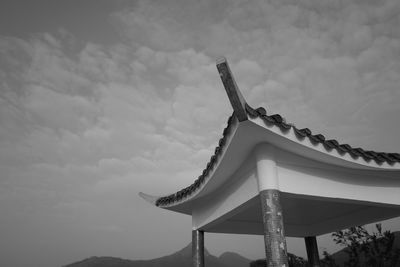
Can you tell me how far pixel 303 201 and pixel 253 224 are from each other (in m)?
2.24

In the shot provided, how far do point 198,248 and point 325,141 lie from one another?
5114mm

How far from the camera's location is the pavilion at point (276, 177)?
201 inches

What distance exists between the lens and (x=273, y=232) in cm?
507

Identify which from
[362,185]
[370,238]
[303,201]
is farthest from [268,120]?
[370,238]

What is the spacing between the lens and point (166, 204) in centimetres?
938

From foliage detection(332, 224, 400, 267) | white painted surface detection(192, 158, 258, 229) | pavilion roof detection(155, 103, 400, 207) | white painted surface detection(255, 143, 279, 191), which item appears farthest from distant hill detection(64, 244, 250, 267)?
white painted surface detection(255, 143, 279, 191)

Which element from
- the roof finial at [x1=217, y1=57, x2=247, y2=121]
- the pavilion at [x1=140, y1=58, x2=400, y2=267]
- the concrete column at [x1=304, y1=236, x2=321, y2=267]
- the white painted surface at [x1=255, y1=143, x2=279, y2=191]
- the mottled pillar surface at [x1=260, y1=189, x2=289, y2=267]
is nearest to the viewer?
the roof finial at [x1=217, y1=57, x2=247, y2=121]

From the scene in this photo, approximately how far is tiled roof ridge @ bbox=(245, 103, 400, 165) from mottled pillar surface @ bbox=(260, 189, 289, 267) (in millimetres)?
1235

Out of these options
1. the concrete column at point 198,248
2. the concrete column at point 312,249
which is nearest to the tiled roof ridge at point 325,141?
the concrete column at point 198,248

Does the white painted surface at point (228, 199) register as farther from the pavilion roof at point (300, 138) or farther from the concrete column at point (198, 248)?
the pavilion roof at point (300, 138)

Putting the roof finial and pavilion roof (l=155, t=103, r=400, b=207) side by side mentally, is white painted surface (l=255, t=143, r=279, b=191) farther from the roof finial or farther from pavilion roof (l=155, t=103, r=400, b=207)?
the roof finial

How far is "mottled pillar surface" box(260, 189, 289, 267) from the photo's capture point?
16.1ft

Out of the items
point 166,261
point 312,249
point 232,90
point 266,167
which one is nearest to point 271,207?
point 266,167

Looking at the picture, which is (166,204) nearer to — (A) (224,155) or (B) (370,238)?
(A) (224,155)
